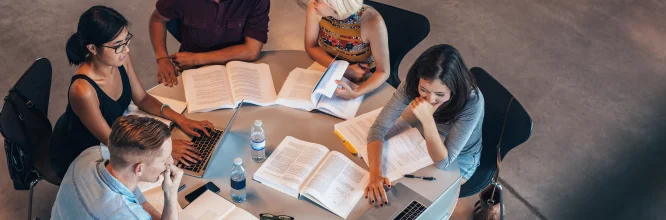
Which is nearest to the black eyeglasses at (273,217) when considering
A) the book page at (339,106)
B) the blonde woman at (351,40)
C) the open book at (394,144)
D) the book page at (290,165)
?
the book page at (290,165)

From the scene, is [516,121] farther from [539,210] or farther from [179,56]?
[179,56]

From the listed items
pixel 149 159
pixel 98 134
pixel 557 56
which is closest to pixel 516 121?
pixel 149 159

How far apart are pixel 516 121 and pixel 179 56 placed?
5.63 feet

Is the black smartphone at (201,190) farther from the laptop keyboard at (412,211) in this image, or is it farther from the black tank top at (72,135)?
the laptop keyboard at (412,211)

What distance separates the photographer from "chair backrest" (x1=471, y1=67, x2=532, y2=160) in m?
2.91

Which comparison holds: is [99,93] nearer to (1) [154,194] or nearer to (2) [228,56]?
(1) [154,194]

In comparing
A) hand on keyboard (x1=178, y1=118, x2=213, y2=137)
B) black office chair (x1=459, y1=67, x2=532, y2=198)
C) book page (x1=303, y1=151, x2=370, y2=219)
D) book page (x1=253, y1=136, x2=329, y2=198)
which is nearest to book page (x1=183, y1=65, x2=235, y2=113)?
hand on keyboard (x1=178, y1=118, x2=213, y2=137)

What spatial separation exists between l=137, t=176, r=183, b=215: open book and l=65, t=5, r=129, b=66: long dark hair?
630 mm

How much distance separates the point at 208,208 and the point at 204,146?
0.37 meters

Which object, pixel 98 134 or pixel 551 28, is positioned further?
pixel 551 28

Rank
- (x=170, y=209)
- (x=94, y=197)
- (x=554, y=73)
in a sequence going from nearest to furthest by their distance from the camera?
1. (x=94, y=197)
2. (x=170, y=209)
3. (x=554, y=73)

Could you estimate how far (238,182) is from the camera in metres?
2.47

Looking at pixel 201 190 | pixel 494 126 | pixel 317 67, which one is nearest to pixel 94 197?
pixel 201 190

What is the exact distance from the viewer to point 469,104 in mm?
2729
